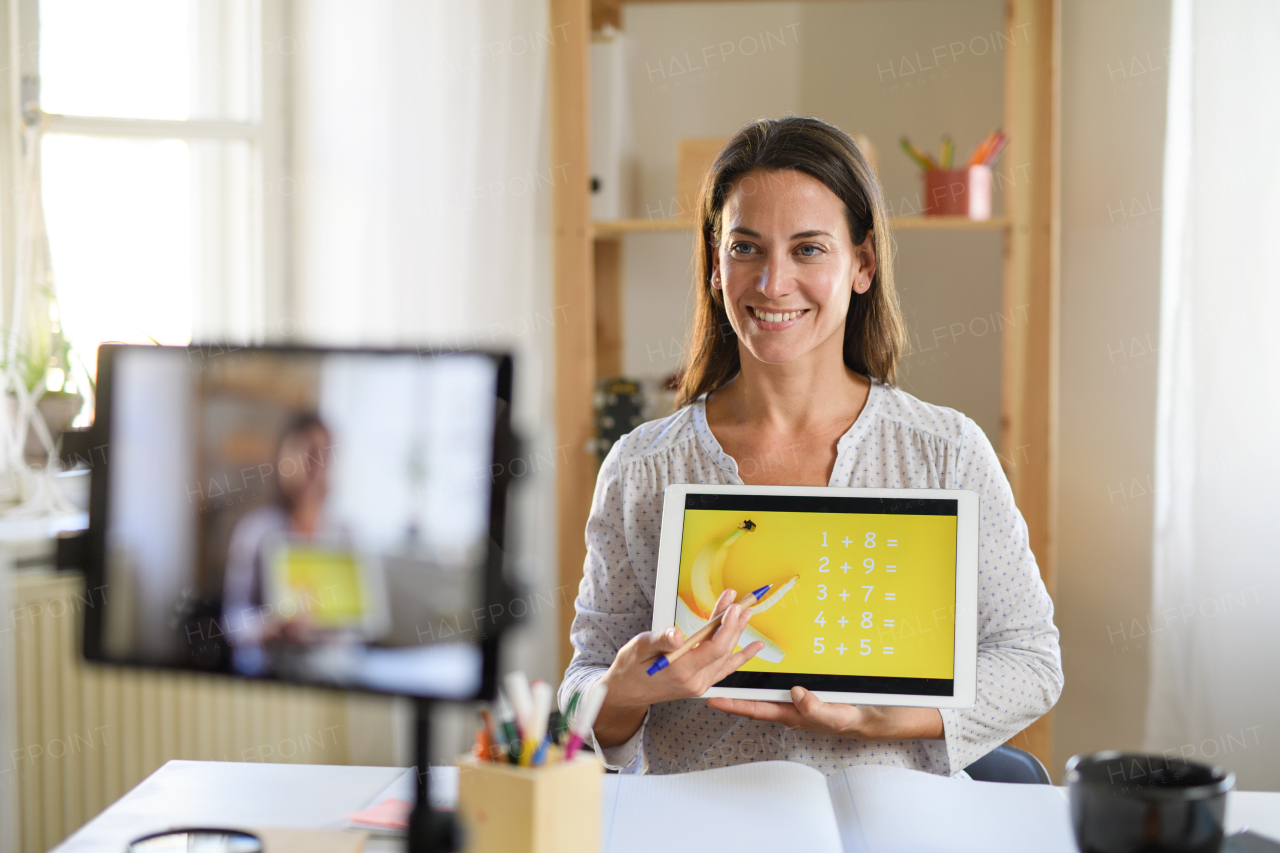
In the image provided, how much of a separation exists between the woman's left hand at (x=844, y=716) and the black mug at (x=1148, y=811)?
310 millimetres

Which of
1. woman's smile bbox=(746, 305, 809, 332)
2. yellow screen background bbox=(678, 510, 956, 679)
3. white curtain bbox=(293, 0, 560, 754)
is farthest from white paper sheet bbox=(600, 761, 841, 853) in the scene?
white curtain bbox=(293, 0, 560, 754)

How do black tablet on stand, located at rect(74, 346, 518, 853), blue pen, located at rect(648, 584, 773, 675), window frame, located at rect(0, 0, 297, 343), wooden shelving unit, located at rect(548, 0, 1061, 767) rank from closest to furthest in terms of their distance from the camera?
black tablet on stand, located at rect(74, 346, 518, 853) < blue pen, located at rect(648, 584, 773, 675) < wooden shelving unit, located at rect(548, 0, 1061, 767) < window frame, located at rect(0, 0, 297, 343)

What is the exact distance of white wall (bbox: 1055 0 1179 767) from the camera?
2025mm

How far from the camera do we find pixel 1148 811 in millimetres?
629

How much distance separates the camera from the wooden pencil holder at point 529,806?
667mm

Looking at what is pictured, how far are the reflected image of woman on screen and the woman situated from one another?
538mm

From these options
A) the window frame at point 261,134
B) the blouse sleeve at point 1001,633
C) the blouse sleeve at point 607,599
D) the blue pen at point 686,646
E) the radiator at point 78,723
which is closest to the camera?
the blue pen at point 686,646

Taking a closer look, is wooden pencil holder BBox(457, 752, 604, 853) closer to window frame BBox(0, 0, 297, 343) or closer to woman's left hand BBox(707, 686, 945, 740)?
woman's left hand BBox(707, 686, 945, 740)

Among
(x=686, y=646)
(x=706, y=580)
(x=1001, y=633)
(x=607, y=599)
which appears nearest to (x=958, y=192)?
(x=1001, y=633)

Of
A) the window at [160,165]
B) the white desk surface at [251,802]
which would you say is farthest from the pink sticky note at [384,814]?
the window at [160,165]

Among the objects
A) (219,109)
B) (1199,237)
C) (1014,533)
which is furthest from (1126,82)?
(219,109)

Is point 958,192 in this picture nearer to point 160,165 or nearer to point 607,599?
point 607,599

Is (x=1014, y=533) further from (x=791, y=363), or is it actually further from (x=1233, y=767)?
(x=1233, y=767)

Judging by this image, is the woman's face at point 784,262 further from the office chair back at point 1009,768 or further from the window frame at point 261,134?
the window frame at point 261,134
